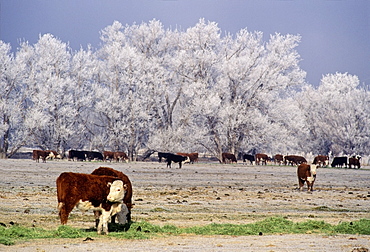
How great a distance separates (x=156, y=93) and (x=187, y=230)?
59.7 metres

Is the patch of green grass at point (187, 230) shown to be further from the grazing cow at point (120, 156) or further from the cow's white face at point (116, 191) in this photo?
the grazing cow at point (120, 156)

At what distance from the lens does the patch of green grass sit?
34.7 feet

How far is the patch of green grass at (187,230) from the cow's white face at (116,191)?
676 mm

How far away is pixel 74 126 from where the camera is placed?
7212cm

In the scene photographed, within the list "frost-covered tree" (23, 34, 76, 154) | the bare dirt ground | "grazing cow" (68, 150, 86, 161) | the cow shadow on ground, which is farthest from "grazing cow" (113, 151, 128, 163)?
the cow shadow on ground

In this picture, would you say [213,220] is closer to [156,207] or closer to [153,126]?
[156,207]

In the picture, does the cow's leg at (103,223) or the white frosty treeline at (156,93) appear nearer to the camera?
the cow's leg at (103,223)

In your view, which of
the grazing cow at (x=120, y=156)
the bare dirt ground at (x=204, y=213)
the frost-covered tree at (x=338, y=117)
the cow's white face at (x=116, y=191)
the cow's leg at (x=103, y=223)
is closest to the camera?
the bare dirt ground at (x=204, y=213)

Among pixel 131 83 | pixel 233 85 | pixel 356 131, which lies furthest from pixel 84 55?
pixel 356 131

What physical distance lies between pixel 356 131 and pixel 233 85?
1908 centimetres

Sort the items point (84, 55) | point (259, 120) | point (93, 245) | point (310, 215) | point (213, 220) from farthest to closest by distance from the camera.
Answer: point (84, 55)
point (259, 120)
point (310, 215)
point (213, 220)
point (93, 245)

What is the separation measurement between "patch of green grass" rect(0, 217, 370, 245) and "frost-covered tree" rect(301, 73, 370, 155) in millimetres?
67267

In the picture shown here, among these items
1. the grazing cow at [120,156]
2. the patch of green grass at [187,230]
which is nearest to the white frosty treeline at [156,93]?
the grazing cow at [120,156]

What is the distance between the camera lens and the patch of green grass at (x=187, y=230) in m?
10.6
